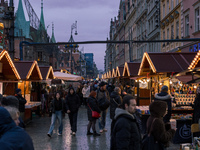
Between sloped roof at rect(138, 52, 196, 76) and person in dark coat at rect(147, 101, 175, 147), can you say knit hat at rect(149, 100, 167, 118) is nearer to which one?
person in dark coat at rect(147, 101, 175, 147)

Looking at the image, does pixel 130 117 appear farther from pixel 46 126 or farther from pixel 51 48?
pixel 51 48

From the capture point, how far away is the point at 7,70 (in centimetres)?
1392

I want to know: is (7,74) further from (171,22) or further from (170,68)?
(171,22)

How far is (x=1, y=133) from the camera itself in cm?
314

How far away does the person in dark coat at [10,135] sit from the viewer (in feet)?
9.96

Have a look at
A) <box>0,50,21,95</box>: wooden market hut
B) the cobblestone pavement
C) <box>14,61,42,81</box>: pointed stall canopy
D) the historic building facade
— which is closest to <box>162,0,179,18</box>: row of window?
the historic building facade

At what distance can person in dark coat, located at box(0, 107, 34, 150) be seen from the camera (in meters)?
3.04

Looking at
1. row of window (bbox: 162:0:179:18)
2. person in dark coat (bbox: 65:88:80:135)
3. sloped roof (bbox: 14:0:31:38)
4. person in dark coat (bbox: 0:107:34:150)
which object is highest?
sloped roof (bbox: 14:0:31:38)

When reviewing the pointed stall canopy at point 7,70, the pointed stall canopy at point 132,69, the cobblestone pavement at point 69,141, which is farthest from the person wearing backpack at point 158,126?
the pointed stall canopy at point 132,69

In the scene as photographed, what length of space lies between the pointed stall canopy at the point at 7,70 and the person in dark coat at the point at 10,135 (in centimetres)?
984

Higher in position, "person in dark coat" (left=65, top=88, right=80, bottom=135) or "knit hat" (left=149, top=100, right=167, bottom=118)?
"knit hat" (left=149, top=100, right=167, bottom=118)

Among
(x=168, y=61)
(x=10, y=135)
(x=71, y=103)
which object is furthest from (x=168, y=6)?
(x=10, y=135)

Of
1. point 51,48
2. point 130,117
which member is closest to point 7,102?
point 130,117

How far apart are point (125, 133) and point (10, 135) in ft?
5.89
